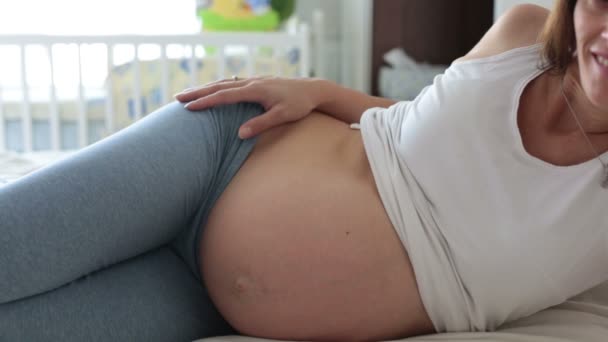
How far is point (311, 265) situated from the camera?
31.7 inches

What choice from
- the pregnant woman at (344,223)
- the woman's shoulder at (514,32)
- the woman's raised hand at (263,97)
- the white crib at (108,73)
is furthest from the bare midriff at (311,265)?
the white crib at (108,73)

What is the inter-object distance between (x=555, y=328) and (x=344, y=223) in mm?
278

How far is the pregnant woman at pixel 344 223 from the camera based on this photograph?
0.77 metres

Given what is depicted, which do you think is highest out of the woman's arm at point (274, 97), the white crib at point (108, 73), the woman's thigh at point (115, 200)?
the woman's arm at point (274, 97)

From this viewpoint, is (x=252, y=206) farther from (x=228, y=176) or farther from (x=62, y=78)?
(x=62, y=78)

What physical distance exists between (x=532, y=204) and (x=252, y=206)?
1.06 feet

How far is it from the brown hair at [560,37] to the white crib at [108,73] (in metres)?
1.67

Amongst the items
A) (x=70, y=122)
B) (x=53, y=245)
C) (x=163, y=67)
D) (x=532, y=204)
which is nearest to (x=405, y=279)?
(x=532, y=204)

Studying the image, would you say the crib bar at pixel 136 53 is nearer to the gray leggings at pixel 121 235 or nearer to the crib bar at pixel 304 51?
the crib bar at pixel 304 51

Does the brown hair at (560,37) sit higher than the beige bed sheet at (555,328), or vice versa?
the brown hair at (560,37)

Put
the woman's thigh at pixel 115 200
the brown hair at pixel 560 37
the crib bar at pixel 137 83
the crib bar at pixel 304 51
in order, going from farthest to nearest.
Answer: the crib bar at pixel 304 51, the crib bar at pixel 137 83, the brown hair at pixel 560 37, the woman's thigh at pixel 115 200

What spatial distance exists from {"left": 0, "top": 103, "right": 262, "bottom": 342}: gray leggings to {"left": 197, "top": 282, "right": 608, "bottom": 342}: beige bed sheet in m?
0.10

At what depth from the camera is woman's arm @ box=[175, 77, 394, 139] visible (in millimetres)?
966

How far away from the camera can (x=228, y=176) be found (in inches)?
36.3
